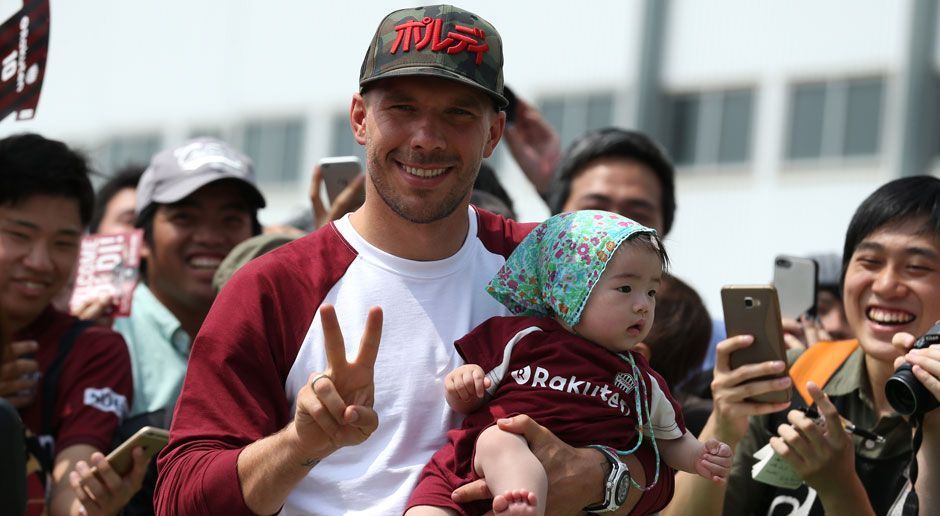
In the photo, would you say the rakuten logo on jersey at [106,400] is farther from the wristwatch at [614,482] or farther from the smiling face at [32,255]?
the wristwatch at [614,482]

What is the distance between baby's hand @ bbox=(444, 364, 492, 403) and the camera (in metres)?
3.74

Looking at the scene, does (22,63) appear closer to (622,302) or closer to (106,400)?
(106,400)

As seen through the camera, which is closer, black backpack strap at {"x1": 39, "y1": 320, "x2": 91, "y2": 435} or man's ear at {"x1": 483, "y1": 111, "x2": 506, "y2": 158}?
man's ear at {"x1": 483, "y1": 111, "x2": 506, "y2": 158}

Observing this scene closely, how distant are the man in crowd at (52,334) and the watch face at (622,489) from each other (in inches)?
74.5

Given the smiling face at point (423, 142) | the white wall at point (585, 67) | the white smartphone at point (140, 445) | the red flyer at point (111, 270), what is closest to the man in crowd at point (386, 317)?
the smiling face at point (423, 142)

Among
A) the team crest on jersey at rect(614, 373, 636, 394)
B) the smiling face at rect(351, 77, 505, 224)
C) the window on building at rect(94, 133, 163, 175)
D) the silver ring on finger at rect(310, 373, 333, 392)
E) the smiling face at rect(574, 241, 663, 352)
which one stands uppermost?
the smiling face at rect(351, 77, 505, 224)

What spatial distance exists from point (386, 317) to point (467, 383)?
0.30 metres

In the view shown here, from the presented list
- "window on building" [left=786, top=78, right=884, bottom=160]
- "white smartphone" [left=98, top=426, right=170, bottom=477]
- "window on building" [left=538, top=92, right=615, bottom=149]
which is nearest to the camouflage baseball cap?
"white smartphone" [left=98, top=426, right=170, bottom=477]

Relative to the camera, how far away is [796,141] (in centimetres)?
2316

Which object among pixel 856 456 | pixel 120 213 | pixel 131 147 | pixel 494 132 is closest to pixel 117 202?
pixel 120 213

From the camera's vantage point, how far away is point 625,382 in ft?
12.8

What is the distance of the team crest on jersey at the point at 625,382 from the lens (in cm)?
387

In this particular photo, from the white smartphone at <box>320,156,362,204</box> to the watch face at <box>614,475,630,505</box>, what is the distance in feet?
8.34

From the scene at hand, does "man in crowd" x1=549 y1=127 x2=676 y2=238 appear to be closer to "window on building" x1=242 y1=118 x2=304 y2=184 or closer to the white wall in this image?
the white wall
